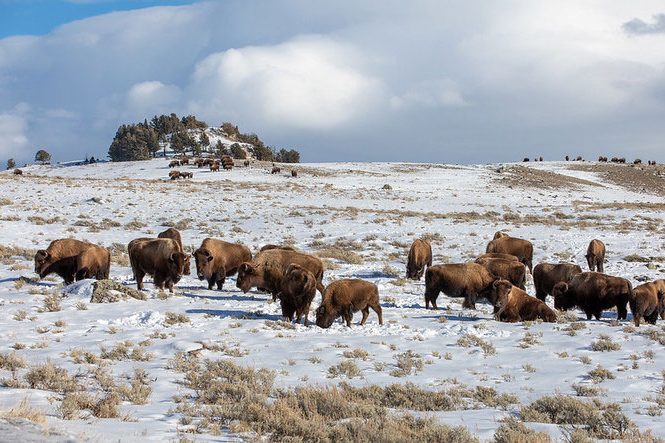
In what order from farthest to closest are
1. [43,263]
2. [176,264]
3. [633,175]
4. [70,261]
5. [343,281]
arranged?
[633,175]
[70,261]
[43,263]
[176,264]
[343,281]

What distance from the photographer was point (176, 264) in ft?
52.9

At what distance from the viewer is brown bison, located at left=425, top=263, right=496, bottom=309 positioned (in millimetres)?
15297

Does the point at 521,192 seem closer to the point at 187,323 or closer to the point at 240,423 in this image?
the point at 187,323

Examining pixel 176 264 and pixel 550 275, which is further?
pixel 550 275

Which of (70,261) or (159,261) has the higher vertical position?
(159,261)

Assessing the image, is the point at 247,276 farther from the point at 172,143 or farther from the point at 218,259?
the point at 172,143

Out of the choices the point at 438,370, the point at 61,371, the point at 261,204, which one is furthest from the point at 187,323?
the point at 261,204

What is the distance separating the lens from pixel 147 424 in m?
7.23

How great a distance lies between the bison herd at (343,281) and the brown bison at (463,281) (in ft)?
0.08

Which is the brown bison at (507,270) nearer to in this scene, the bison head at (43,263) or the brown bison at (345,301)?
the brown bison at (345,301)

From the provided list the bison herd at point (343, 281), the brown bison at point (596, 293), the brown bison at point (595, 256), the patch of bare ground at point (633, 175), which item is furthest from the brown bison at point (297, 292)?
the patch of bare ground at point (633, 175)

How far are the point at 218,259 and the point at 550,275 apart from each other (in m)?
9.81

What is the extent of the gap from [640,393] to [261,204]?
1384 inches

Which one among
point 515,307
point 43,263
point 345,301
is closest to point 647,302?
point 515,307
